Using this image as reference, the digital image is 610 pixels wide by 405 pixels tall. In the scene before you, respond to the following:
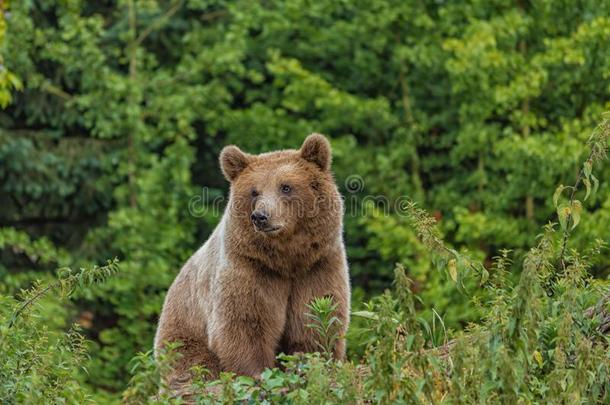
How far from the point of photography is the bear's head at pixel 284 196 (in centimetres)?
684

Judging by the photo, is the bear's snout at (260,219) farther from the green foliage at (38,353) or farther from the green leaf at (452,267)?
the green leaf at (452,267)

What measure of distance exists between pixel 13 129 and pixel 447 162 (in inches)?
243

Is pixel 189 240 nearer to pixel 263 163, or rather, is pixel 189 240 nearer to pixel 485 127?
pixel 485 127

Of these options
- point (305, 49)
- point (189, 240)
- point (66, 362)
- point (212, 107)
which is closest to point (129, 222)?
point (189, 240)

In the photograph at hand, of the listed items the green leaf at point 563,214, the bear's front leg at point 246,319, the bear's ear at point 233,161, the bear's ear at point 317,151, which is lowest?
the bear's front leg at point 246,319

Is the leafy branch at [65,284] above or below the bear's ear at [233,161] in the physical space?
below

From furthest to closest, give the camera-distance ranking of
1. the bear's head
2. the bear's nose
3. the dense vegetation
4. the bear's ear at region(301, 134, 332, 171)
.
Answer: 1. the dense vegetation
2. the bear's ear at region(301, 134, 332, 171)
3. the bear's head
4. the bear's nose

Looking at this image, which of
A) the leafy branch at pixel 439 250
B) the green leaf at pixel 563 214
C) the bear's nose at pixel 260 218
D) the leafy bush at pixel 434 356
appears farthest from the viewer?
the bear's nose at pixel 260 218

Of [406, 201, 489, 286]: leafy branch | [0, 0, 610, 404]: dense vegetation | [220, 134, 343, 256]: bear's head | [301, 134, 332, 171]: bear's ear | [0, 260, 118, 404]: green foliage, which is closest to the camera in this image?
[0, 260, 118, 404]: green foliage

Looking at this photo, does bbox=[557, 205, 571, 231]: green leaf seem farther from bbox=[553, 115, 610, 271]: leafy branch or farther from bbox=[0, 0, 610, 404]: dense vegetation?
bbox=[0, 0, 610, 404]: dense vegetation

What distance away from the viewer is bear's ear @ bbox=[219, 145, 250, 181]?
7.23 m

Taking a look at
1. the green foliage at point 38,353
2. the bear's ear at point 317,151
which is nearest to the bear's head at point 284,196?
the bear's ear at point 317,151

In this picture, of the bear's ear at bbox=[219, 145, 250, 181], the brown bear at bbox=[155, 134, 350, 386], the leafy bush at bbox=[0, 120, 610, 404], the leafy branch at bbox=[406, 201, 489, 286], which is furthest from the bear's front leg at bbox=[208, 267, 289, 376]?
the leafy branch at bbox=[406, 201, 489, 286]

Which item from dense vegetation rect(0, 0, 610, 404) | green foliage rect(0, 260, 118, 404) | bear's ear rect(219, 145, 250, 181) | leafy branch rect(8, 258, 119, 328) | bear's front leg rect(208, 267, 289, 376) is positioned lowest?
dense vegetation rect(0, 0, 610, 404)
